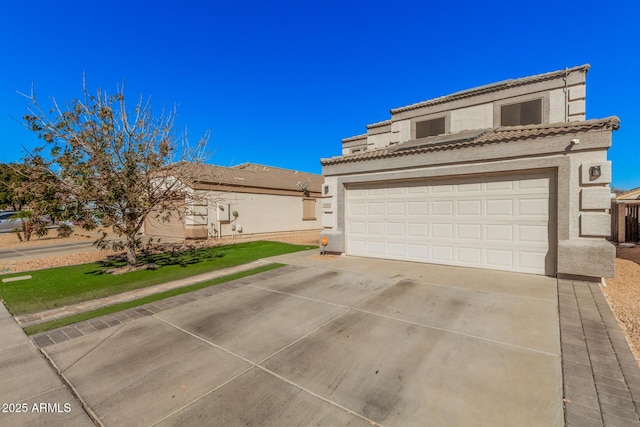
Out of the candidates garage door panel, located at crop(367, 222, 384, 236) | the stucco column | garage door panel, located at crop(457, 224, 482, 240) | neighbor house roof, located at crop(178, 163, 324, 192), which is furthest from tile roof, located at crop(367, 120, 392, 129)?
the stucco column

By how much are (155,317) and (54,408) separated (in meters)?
2.13

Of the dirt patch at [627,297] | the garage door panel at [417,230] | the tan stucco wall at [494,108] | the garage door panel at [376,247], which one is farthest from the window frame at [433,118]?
the dirt patch at [627,297]

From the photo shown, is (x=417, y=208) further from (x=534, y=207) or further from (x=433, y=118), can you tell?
(x=433, y=118)

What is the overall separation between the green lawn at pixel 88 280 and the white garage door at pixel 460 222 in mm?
4234

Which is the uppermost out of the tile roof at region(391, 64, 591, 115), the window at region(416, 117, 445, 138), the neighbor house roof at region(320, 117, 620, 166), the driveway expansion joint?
the tile roof at region(391, 64, 591, 115)

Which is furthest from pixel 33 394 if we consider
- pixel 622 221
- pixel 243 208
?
pixel 622 221

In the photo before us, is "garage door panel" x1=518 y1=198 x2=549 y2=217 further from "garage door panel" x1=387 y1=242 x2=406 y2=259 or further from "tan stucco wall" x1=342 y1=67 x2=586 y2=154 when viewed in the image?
"tan stucco wall" x1=342 y1=67 x2=586 y2=154

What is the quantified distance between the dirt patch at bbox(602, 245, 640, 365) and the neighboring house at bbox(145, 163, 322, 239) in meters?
13.0

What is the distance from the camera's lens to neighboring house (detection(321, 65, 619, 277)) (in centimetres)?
615

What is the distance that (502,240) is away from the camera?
23.6ft

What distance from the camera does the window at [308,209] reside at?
2217 centimetres

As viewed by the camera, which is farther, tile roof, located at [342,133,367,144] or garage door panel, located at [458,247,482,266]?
tile roof, located at [342,133,367,144]

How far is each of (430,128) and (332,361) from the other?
1289 centimetres

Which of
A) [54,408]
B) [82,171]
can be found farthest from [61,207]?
[54,408]
